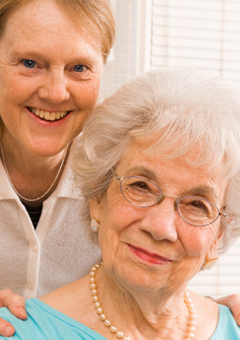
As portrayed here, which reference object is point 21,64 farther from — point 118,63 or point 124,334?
point 118,63

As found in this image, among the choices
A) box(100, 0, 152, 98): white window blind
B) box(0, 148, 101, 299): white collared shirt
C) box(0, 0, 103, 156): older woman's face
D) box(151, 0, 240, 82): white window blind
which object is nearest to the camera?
box(0, 0, 103, 156): older woman's face

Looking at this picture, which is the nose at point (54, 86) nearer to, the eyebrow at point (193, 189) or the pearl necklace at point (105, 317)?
the eyebrow at point (193, 189)

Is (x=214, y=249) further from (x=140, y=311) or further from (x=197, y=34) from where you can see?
(x=197, y=34)

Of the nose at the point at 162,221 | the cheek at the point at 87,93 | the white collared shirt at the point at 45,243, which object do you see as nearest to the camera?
the nose at the point at 162,221

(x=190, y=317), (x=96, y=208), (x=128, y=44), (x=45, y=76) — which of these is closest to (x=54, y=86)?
(x=45, y=76)

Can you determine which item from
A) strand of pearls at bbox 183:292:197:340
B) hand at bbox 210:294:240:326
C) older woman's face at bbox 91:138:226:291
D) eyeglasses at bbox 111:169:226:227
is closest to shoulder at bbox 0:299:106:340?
older woman's face at bbox 91:138:226:291

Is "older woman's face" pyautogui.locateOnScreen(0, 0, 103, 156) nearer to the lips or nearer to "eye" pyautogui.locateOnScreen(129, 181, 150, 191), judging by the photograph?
"eye" pyautogui.locateOnScreen(129, 181, 150, 191)

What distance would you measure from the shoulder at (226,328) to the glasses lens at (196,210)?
47 centimetres

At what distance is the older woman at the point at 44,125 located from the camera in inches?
58.5

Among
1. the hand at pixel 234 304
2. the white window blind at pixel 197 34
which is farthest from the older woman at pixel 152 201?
the white window blind at pixel 197 34

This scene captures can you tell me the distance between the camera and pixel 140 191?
133 cm

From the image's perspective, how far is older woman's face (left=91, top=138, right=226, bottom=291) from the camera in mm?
1268

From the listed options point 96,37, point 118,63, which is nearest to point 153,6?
point 118,63

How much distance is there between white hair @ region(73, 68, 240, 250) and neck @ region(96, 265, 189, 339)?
302 millimetres
